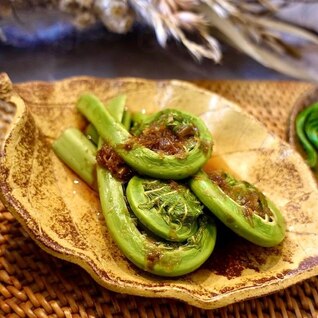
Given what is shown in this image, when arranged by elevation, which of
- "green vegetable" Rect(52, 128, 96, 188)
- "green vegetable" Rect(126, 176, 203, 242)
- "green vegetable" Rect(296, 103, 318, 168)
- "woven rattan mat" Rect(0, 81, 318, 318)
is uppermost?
"green vegetable" Rect(126, 176, 203, 242)

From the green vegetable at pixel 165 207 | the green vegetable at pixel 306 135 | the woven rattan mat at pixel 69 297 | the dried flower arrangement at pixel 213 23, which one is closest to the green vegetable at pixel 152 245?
the green vegetable at pixel 165 207

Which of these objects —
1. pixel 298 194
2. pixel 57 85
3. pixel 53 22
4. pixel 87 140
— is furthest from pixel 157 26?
pixel 298 194

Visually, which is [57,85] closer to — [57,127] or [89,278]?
[57,127]

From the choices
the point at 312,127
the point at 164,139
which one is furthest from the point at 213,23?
the point at 164,139

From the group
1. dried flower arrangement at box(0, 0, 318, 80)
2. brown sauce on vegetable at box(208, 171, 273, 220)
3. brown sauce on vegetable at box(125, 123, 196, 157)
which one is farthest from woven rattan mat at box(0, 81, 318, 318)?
dried flower arrangement at box(0, 0, 318, 80)

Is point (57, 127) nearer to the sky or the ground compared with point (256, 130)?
nearer to the ground

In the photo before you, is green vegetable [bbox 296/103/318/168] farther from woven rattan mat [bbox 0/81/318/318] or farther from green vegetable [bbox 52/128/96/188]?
green vegetable [bbox 52/128/96/188]

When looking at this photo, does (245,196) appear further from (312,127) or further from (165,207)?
(312,127)

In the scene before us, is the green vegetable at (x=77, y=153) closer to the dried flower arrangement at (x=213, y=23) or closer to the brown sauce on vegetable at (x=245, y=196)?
the brown sauce on vegetable at (x=245, y=196)
